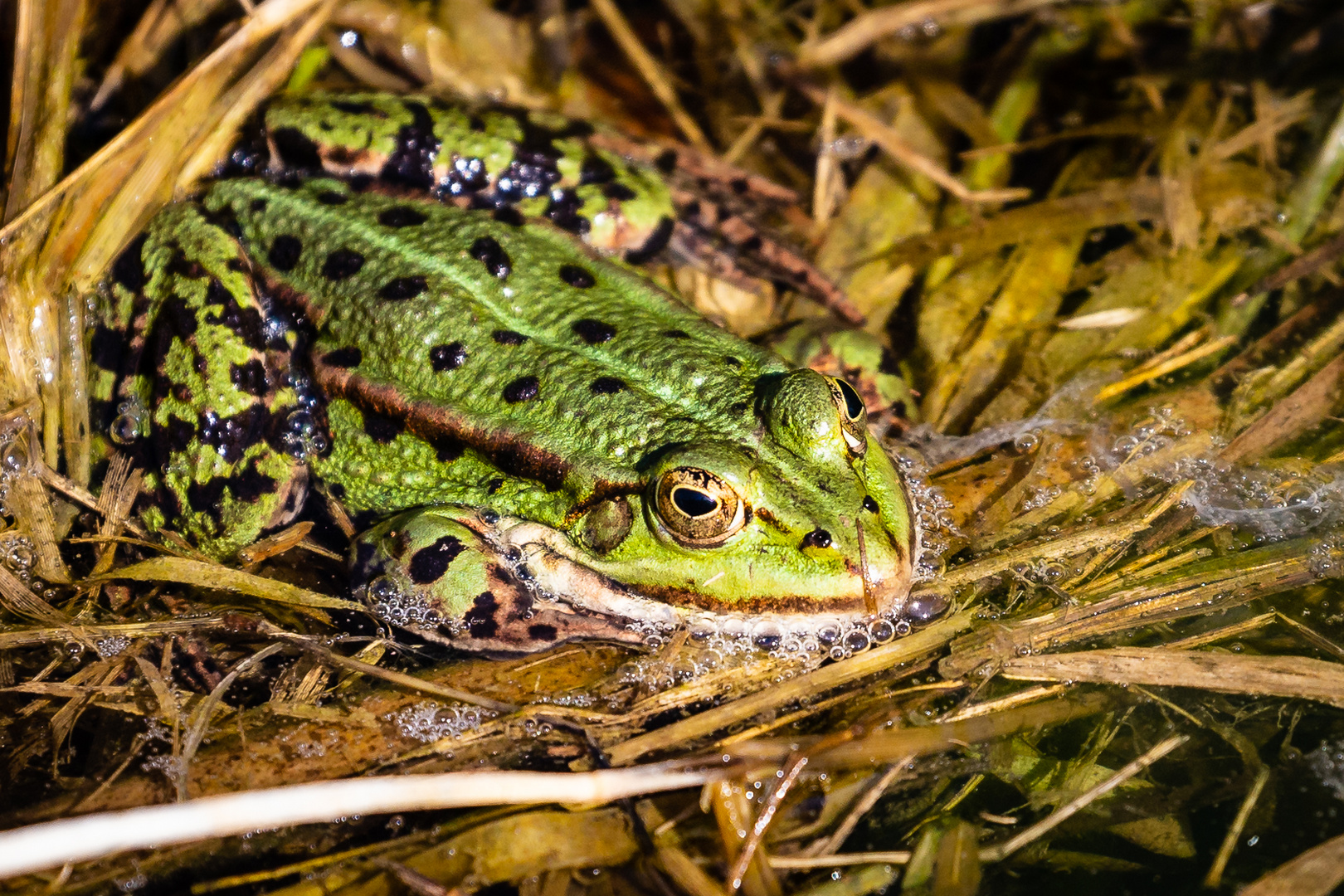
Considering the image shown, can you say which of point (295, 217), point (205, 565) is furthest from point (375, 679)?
point (295, 217)

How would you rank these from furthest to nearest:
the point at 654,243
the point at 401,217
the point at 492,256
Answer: the point at 654,243 < the point at 401,217 < the point at 492,256

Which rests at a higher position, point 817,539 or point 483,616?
point 817,539

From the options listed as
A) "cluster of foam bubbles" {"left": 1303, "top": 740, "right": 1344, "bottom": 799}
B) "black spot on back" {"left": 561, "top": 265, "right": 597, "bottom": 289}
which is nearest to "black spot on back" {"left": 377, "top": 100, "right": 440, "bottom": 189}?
"black spot on back" {"left": 561, "top": 265, "right": 597, "bottom": 289}

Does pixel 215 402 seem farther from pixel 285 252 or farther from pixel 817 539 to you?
pixel 817 539

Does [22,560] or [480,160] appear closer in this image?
[22,560]

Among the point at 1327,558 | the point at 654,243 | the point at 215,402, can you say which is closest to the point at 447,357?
the point at 215,402

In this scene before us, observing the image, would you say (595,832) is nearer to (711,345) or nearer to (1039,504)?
(711,345)

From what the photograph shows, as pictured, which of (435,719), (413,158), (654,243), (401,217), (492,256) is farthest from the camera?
(654,243)
